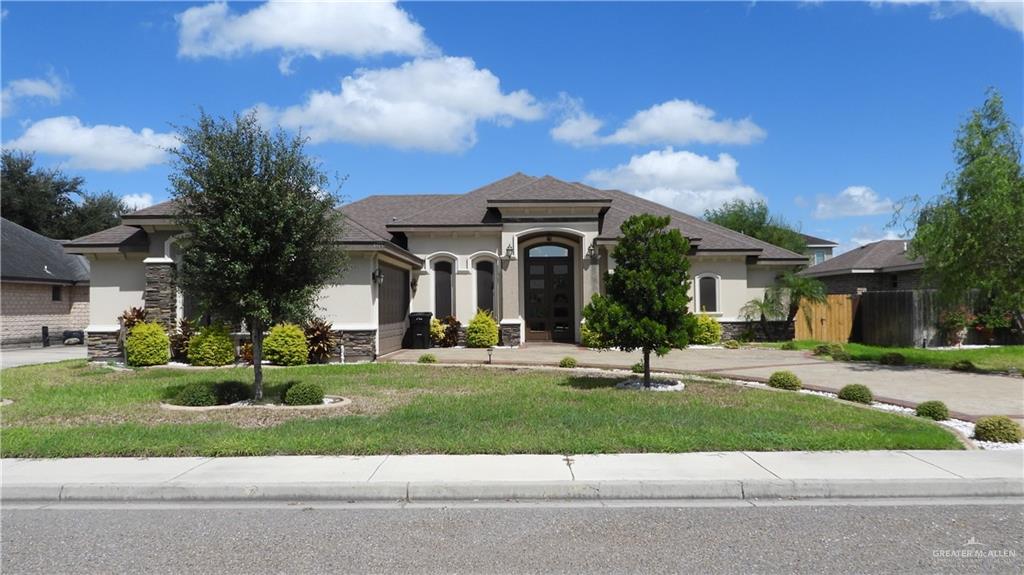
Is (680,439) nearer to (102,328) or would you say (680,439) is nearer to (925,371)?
(925,371)

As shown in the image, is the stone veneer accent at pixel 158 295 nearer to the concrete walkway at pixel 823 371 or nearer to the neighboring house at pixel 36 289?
the concrete walkway at pixel 823 371

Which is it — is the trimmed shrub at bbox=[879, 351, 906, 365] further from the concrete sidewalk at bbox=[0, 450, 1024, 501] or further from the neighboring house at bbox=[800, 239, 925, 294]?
the neighboring house at bbox=[800, 239, 925, 294]

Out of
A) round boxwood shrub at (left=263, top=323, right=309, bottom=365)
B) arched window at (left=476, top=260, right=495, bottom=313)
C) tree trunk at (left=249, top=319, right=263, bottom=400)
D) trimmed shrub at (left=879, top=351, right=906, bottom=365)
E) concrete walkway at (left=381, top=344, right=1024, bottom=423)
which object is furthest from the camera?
arched window at (left=476, top=260, right=495, bottom=313)

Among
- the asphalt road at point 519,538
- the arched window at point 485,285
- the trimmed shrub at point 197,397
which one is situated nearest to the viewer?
the asphalt road at point 519,538

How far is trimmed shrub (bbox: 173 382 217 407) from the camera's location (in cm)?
1116

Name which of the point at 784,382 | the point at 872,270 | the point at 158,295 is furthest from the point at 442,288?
the point at 872,270

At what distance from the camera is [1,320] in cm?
2669

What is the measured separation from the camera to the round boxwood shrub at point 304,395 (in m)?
11.2

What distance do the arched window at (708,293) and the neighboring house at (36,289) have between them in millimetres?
26531

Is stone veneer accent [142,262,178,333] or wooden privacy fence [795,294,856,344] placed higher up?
stone veneer accent [142,262,178,333]

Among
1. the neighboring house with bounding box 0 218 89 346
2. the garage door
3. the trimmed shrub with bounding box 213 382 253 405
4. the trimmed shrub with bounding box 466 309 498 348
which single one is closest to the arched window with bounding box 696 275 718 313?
the trimmed shrub with bounding box 466 309 498 348

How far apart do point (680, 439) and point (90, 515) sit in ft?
20.7

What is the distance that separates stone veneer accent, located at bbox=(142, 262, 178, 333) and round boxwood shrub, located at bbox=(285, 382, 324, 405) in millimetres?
9221

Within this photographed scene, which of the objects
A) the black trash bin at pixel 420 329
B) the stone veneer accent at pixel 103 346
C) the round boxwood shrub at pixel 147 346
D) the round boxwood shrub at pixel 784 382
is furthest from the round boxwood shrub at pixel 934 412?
the stone veneer accent at pixel 103 346
